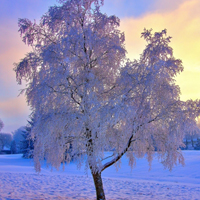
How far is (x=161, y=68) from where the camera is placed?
5.84 metres

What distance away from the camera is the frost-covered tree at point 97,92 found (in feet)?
18.7

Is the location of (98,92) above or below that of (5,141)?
above

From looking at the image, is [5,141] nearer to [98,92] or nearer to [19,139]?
[19,139]

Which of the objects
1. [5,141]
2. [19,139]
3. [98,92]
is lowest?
[5,141]

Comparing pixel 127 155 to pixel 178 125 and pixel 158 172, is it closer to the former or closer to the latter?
pixel 178 125

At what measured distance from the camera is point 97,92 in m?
6.59

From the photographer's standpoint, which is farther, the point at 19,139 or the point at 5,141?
the point at 5,141

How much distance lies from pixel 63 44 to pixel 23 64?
5.89 feet

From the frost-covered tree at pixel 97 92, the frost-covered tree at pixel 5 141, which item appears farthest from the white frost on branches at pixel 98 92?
the frost-covered tree at pixel 5 141

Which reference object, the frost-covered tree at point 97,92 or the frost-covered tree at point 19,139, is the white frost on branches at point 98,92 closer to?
the frost-covered tree at point 97,92

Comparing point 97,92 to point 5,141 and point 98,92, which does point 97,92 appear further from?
point 5,141

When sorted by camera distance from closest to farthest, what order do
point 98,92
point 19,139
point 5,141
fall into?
1. point 98,92
2. point 19,139
3. point 5,141

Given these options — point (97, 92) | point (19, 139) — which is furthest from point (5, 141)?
point (97, 92)

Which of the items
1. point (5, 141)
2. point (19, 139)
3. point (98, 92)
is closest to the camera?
point (98, 92)
